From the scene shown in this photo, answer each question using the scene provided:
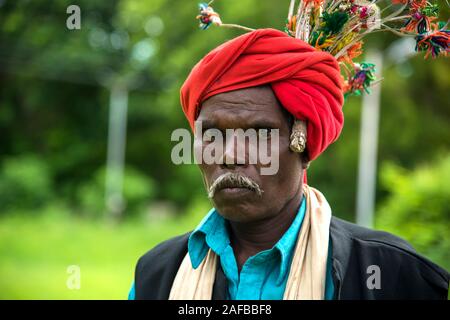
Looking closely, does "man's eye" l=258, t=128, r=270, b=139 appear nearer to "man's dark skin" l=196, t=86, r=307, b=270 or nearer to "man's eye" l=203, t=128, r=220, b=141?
"man's dark skin" l=196, t=86, r=307, b=270

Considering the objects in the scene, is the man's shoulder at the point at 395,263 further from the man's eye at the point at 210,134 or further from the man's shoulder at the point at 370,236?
the man's eye at the point at 210,134

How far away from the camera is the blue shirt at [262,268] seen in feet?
8.43

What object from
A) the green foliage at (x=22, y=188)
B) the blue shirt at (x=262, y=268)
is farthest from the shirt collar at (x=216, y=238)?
the green foliage at (x=22, y=188)

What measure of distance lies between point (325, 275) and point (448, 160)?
12.8 ft

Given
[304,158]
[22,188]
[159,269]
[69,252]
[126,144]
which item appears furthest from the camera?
[126,144]

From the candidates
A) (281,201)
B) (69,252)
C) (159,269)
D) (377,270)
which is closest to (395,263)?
(377,270)

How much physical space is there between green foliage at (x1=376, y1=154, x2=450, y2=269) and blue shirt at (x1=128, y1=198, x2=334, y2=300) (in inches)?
86.9

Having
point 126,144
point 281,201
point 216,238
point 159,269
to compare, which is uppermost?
point 126,144

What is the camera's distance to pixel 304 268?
8.37 ft

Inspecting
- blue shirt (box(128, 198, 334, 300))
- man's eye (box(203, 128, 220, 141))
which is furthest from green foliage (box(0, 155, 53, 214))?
man's eye (box(203, 128, 220, 141))

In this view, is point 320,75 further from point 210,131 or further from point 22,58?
point 22,58

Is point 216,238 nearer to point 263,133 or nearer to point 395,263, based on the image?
point 263,133

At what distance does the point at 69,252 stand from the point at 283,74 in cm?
1121

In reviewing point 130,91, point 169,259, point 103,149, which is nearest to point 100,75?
point 130,91
